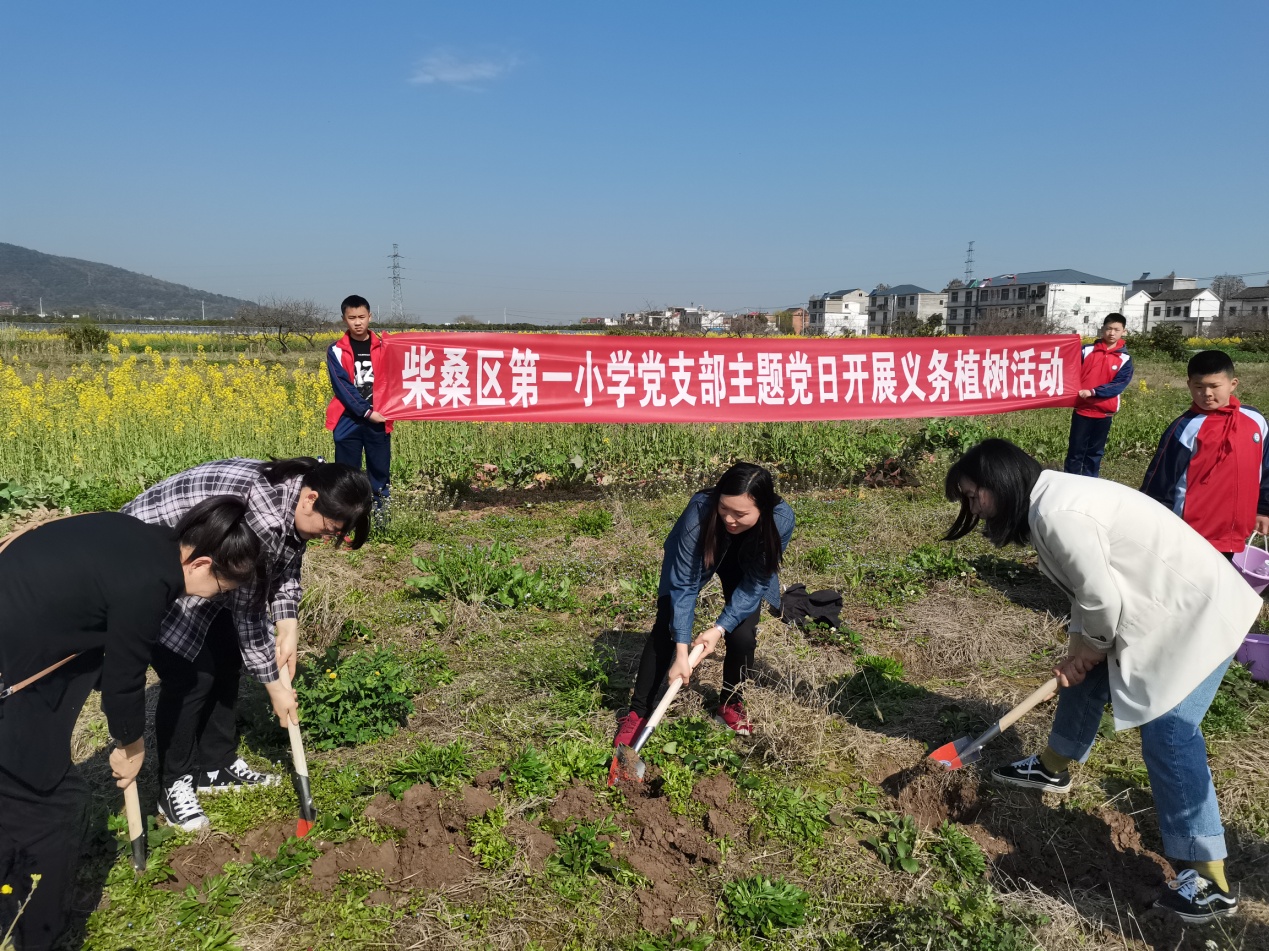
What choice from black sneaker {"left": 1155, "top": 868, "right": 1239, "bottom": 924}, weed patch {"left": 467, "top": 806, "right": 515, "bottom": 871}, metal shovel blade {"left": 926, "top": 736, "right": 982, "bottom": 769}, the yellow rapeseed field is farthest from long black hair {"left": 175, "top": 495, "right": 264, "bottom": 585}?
the yellow rapeseed field

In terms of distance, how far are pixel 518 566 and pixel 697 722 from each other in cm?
221

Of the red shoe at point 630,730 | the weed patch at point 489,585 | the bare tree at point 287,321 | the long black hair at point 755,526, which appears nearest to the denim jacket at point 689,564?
the long black hair at point 755,526

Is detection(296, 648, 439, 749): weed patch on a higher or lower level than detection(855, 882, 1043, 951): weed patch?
higher

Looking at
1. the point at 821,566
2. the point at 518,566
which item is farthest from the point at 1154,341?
the point at 518,566

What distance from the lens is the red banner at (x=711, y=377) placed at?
803cm

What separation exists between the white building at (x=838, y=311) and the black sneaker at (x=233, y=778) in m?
82.1

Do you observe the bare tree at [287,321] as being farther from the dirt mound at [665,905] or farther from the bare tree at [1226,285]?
the bare tree at [1226,285]

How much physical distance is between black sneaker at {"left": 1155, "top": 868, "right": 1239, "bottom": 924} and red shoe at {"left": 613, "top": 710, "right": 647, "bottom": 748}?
7.06 feet

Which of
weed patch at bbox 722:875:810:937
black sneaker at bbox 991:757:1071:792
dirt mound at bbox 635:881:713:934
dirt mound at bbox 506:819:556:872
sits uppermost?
black sneaker at bbox 991:757:1071:792

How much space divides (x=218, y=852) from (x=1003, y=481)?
3.37 m

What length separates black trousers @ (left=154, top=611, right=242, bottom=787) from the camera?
10.5 feet

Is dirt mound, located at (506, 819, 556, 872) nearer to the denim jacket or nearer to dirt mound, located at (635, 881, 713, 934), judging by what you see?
dirt mound, located at (635, 881, 713, 934)

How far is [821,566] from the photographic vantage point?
6.51m

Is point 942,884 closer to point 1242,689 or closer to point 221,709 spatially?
point 1242,689
